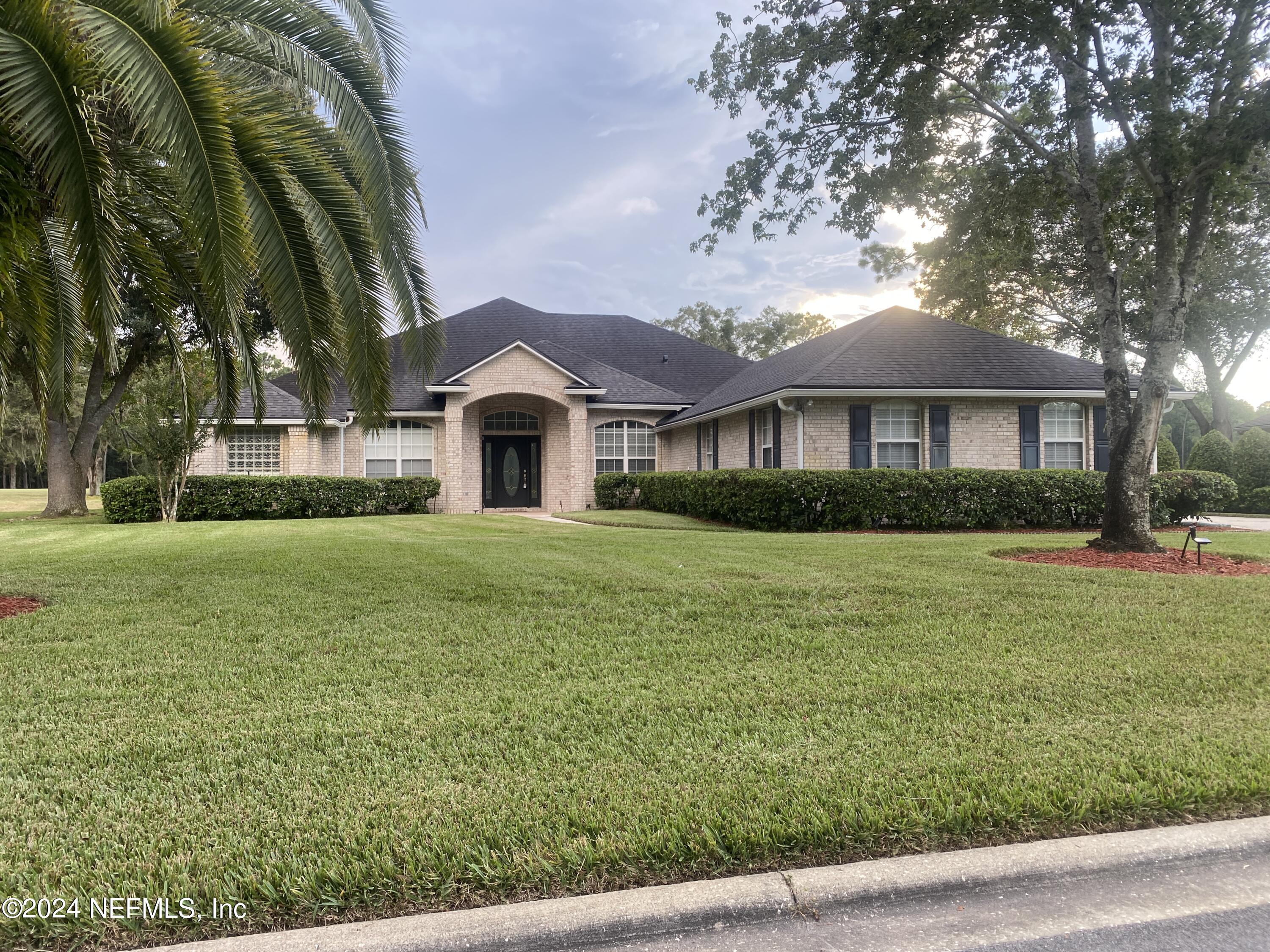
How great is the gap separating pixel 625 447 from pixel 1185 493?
14721 mm

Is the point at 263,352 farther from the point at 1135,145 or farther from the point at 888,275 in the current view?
the point at 1135,145

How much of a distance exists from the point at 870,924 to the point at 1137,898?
960 millimetres

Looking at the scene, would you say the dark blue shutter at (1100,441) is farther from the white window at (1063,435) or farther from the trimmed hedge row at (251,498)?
the trimmed hedge row at (251,498)

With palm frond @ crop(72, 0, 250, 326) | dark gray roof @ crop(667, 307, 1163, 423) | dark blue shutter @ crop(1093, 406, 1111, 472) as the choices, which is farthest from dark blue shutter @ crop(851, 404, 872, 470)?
palm frond @ crop(72, 0, 250, 326)

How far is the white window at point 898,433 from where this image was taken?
56.1ft

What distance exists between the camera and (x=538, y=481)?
24328 mm

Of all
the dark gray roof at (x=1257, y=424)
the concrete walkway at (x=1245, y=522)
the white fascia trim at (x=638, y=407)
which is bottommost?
the concrete walkway at (x=1245, y=522)

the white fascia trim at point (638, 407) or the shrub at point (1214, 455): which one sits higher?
the white fascia trim at point (638, 407)

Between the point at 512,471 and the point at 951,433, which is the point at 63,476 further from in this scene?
the point at 951,433

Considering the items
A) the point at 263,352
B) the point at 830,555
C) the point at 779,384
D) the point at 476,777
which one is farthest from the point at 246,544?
the point at 263,352

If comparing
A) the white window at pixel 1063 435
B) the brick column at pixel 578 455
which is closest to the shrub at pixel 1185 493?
the white window at pixel 1063 435

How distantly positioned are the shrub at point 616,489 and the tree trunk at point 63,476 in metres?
15.3

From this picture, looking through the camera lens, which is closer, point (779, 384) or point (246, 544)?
point (246, 544)

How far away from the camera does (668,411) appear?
934 inches
